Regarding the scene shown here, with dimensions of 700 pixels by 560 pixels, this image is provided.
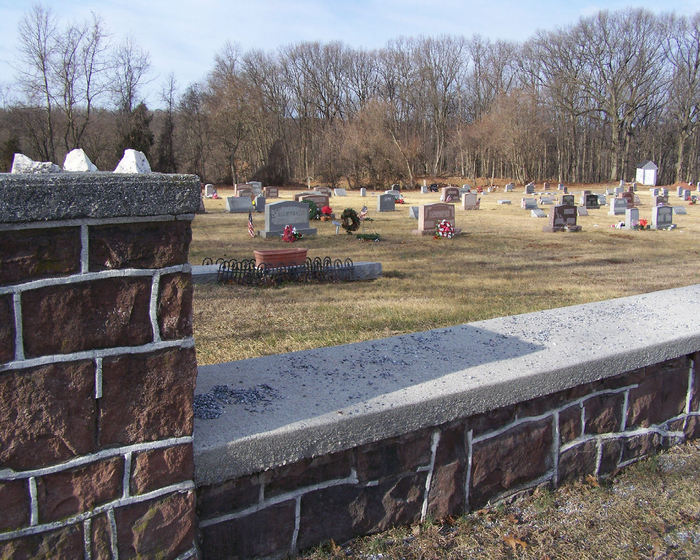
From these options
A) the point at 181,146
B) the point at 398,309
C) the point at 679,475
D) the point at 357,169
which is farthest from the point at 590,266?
the point at 181,146

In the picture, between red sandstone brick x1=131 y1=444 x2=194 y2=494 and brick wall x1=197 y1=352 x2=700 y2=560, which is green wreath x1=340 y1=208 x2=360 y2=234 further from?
red sandstone brick x1=131 y1=444 x2=194 y2=494

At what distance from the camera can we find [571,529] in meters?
2.17

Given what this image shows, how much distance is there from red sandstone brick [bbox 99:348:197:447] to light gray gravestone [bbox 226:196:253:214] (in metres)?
20.3

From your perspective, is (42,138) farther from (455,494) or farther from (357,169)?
(455,494)

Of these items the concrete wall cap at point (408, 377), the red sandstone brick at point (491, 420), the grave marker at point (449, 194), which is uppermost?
the grave marker at point (449, 194)

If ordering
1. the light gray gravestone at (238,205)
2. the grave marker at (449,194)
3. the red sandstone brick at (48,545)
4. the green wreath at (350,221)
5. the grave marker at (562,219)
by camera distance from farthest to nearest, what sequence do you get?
the grave marker at (449,194), the light gray gravestone at (238,205), the grave marker at (562,219), the green wreath at (350,221), the red sandstone brick at (48,545)

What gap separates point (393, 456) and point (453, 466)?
0.29 metres

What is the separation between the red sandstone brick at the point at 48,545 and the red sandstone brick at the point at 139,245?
0.72 meters

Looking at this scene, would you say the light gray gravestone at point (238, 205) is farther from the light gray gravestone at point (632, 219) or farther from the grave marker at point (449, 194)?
the light gray gravestone at point (632, 219)

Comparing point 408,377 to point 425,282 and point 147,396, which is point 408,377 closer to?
point 147,396

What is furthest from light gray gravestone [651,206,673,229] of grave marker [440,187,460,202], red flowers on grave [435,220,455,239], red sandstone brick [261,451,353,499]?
red sandstone brick [261,451,353,499]

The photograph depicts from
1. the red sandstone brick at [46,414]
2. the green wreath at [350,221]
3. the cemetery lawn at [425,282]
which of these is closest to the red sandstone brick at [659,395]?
the red sandstone brick at [46,414]

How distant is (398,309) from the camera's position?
22.0ft

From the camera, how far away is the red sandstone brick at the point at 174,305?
1.55 metres
